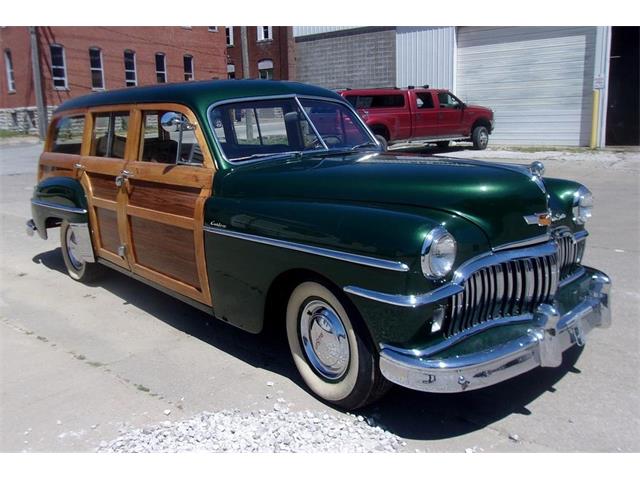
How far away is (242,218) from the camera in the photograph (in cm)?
378

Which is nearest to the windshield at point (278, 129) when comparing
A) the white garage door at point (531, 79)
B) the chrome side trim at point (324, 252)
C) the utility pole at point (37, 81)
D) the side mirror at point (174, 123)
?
the side mirror at point (174, 123)

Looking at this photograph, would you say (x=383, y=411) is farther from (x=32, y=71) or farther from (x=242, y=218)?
(x=32, y=71)

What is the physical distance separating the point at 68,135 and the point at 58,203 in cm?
70

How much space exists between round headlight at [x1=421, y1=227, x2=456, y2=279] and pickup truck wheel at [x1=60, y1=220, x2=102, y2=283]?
13.6 ft

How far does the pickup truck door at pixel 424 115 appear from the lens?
1600 centimetres

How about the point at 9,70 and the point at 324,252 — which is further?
the point at 9,70

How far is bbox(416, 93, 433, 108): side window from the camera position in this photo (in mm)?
16219

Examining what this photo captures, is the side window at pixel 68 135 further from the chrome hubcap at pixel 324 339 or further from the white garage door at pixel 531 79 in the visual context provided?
the white garage door at pixel 531 79

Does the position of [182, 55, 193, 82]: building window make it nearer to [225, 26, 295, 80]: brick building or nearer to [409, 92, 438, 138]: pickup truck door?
[225, 26, 295, 80]: brick building

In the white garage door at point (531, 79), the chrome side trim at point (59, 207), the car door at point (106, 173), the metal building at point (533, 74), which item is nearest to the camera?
the car door at point (106, 173)

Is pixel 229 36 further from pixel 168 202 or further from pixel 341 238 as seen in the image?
pixel 341 238

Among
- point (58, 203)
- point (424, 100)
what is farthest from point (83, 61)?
point (58, 203)

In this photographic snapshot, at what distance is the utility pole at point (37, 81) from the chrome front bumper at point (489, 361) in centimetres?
2592

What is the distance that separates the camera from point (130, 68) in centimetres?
2989
